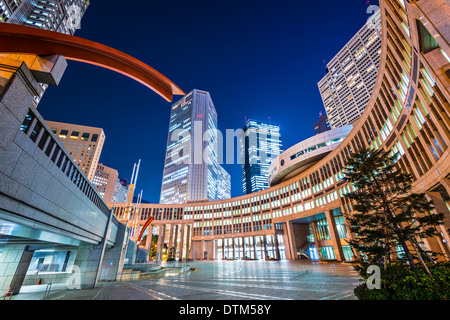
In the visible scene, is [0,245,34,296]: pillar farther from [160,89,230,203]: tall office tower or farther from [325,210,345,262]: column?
[160,89,230,203]: tall office tower

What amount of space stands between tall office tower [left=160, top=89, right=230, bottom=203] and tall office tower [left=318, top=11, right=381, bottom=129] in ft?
323

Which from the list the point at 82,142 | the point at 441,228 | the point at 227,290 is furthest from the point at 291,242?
the point at 82,142

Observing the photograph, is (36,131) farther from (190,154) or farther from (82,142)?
(190,154)

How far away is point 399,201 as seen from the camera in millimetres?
10734

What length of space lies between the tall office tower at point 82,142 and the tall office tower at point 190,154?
174 ft

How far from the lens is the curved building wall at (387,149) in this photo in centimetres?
1423

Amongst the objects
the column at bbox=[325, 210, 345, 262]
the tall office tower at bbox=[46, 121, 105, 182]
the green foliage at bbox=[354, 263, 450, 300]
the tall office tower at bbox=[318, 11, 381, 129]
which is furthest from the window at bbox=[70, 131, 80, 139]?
the tall office tower at bbox=[318, 11, 381, 129]

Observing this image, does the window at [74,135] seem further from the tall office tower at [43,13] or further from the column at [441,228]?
the column at [441,228]

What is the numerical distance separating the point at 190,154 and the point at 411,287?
146597 millimetres

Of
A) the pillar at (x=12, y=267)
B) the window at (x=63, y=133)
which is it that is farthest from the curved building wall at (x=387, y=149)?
the window at (x=63, y=133)

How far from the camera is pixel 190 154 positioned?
149875 millimetres

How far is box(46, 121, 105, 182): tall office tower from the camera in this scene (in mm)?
110750

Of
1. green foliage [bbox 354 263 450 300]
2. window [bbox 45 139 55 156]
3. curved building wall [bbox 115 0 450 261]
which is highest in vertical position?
curved building wall [bbox 115 0 450 261]

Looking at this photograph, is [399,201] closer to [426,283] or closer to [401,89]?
[426,283]
